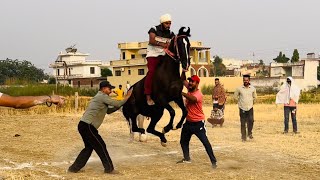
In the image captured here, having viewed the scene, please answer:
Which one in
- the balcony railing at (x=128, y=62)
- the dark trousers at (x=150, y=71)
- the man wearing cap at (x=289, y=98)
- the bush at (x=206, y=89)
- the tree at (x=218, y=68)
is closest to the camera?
the dark trousers at (x=150, y=71)

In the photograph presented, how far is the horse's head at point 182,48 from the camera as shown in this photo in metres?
8.10

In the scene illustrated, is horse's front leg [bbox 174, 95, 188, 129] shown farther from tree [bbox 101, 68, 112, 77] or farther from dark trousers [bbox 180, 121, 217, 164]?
tree [bbox 101, 68, 112, 77]

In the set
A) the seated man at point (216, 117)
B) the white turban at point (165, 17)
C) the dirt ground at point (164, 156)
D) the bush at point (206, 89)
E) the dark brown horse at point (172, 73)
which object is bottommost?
the dirt ground at point (164, 156)

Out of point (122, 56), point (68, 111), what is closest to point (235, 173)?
point (68, 111)

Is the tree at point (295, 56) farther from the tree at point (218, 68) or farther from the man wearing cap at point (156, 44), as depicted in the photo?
the man wearing cap at point (156, 44)

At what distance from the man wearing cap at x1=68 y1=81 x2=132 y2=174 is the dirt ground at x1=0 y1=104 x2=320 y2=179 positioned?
243mm

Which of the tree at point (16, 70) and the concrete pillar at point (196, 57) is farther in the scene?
the tree at point (16, 70)

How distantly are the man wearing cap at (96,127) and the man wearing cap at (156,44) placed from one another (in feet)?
1.79

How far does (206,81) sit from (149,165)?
4945 cm

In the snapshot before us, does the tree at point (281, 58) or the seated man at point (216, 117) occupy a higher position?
the tree at point (281, 58)

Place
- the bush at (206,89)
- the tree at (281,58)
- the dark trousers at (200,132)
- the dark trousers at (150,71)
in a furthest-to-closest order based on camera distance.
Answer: the tree at (281,58), the bush at (206,89), the dark trousers at (200,132), the dark trousers at (150,71)

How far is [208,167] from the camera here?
951 centimetres

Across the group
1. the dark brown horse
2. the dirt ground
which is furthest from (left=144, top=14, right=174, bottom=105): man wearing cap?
the dirt ground

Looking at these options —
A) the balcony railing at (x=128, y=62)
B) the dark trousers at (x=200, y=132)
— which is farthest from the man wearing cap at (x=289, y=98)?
the balcony railing at (x=128, y=62)
